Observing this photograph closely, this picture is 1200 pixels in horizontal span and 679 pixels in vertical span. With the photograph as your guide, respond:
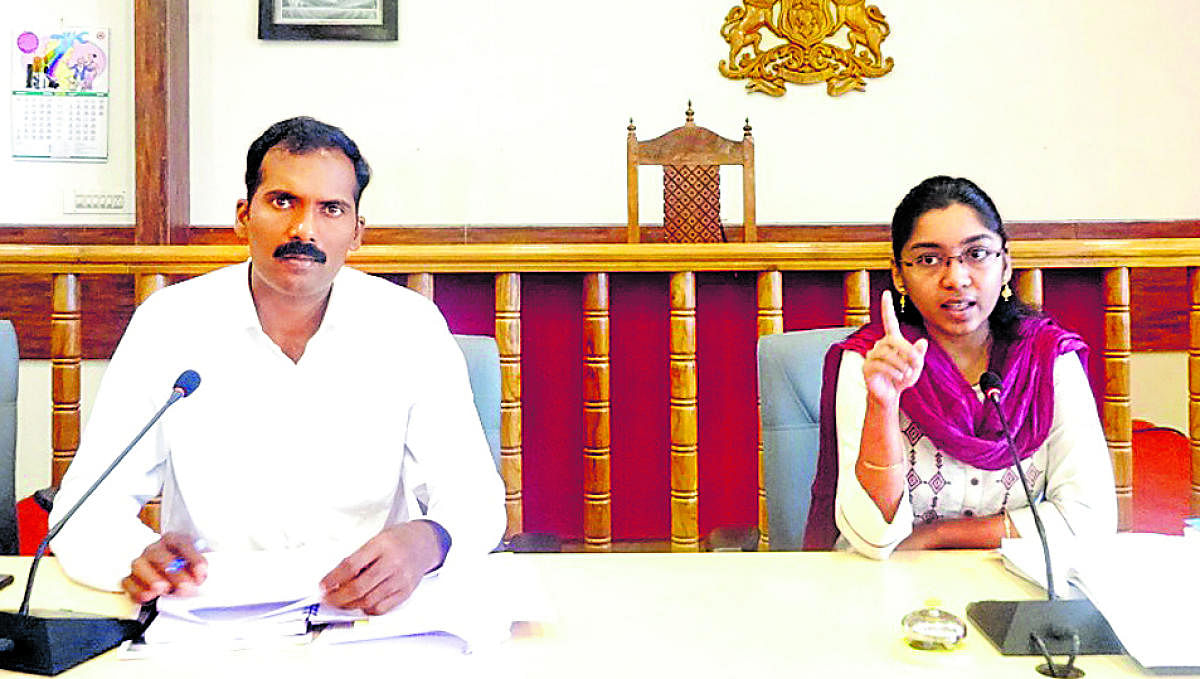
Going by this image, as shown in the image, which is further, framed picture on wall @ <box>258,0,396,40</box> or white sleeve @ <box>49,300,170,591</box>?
framed picture on wall @ <box>258,0,396,40</box>

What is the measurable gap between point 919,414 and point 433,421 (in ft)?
2.34

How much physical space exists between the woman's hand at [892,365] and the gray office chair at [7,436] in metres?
1.36

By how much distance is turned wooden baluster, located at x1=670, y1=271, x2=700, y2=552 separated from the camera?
7.38 ft

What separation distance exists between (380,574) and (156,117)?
3280 millimetres

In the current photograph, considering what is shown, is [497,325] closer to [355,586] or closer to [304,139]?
[304,139]

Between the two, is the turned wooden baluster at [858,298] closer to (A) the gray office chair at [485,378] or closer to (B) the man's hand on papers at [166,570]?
(A) the gray office chair at [485,378]

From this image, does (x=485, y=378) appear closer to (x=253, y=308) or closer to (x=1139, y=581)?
(x=253, y=308)

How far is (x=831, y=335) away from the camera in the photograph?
1.84m

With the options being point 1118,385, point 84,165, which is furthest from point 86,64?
point 1118,385

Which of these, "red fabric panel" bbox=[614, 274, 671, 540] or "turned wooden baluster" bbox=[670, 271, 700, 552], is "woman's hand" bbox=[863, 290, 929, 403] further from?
"red fabric panel" bbox=[614, 274, 671, 540]

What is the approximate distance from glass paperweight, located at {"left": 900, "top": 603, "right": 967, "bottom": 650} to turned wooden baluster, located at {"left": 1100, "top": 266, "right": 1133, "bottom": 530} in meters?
1.38

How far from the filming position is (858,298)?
90.2 inches

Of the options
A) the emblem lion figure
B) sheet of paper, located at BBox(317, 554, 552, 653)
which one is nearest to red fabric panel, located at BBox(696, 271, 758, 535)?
sheet of paper, located at BBox(317, 554, 552, 653)

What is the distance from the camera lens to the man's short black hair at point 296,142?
5.15 ft
